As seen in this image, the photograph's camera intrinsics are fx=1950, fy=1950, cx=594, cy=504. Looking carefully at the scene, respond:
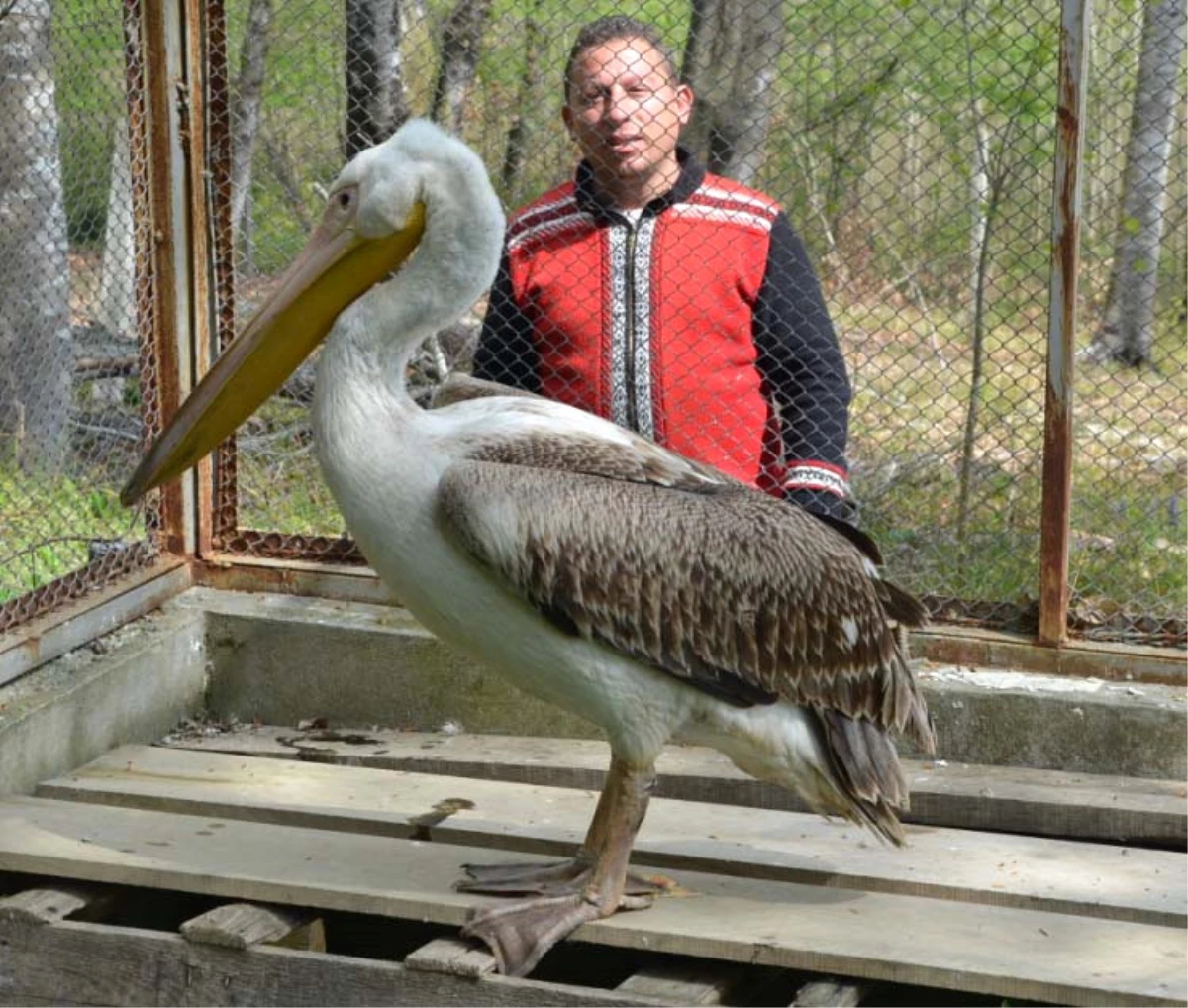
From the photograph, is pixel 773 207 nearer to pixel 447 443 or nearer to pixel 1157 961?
pixel 447 443

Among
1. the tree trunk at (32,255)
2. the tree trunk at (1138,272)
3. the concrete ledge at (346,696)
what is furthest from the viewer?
the tree trunk at (1138,272)

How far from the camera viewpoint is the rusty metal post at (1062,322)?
13.6 ft

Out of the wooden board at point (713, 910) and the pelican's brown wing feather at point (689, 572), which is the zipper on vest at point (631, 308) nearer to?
the pelican's brown wing feather at point (689, 572)

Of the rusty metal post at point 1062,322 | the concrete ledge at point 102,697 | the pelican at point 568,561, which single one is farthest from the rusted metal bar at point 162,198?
the rusty metal post at point 1062,322

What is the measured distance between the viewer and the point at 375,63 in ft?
17.9

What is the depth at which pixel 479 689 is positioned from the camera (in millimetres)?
4730

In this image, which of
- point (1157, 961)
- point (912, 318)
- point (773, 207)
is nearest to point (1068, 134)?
point (773, 207)

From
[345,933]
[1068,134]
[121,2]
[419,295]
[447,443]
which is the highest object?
[121,2]

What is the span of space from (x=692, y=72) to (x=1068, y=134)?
2.13m

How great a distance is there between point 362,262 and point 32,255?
281cm

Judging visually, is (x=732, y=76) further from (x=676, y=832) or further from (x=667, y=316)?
(x=676, y=832)

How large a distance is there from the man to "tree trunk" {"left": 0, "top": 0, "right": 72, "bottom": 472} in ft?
5.72

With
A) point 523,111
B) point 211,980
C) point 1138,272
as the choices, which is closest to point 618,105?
point 523,111

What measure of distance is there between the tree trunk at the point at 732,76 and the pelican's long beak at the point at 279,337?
2489mm
